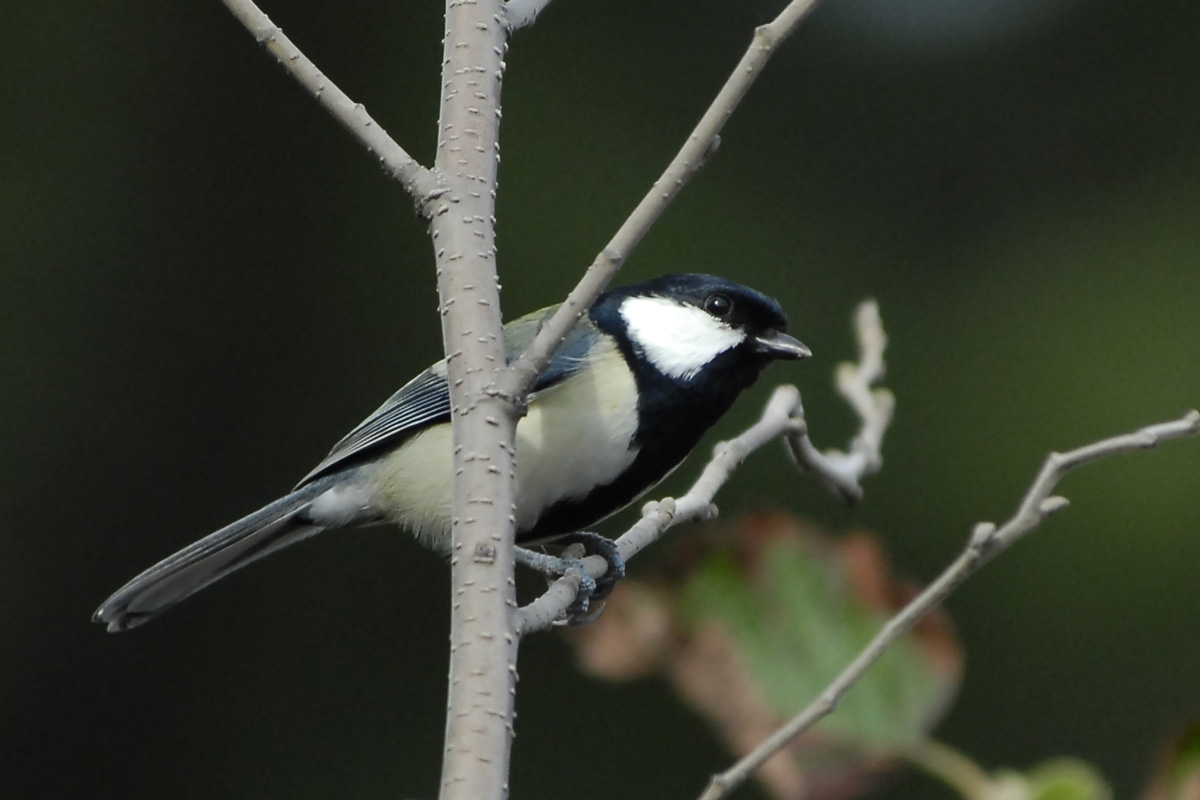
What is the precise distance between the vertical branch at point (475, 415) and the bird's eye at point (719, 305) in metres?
0.73

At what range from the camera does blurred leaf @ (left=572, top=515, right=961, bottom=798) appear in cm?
66

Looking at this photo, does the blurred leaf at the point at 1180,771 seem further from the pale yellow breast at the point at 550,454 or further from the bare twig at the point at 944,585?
the pale yellow breast at the point at 550,454

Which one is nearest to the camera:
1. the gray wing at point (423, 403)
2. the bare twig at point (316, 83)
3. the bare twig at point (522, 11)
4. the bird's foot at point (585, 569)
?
the bare twig at point (316, 83)

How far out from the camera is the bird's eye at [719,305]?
176cm

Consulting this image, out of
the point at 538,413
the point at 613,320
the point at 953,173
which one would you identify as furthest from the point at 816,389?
the point at 538,413

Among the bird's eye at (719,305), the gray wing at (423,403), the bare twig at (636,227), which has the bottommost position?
the bare twig at (636,227)

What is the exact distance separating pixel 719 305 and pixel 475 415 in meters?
0.93

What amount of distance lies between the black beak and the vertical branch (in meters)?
0.74

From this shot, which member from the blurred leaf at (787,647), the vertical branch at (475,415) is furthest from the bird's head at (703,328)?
the blurred leaf at (787,647)

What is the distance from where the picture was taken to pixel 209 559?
5.54ft

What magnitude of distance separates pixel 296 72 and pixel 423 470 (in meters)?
0.71

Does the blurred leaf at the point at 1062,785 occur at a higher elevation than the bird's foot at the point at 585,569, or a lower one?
lower

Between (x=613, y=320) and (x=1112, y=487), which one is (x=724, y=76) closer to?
(x=1112, y=487)

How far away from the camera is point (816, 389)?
2824 mm
